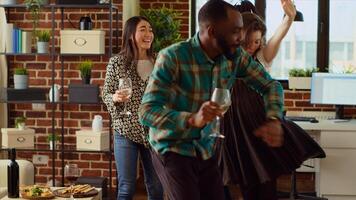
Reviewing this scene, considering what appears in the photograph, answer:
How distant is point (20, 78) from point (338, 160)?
9.14 feet

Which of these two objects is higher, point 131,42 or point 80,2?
point 80,2

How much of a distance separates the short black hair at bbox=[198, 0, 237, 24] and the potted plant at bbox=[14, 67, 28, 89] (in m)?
3.40

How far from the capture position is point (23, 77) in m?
5.51

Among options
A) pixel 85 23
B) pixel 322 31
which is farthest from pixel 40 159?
pixel 322 31

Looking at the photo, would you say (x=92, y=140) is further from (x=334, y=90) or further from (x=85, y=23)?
(x=334, y=90)

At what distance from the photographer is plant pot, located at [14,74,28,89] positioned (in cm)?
550

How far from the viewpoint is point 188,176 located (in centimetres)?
242

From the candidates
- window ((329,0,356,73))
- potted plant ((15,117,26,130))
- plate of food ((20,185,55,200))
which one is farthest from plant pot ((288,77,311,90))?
plate of food ((20,185,55,200))

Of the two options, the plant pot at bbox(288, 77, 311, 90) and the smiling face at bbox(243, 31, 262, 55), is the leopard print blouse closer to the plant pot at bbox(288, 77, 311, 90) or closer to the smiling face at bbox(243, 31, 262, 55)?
the smiling face at bbox(243, 31, 262, 55)

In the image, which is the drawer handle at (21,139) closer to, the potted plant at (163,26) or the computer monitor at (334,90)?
the potted plant at (163,26)

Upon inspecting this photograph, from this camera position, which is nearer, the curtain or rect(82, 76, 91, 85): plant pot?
rect(82, 76, 91, 85): plant pot

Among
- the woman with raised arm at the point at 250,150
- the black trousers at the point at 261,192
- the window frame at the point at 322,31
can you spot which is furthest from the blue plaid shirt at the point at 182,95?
the window frame at the point at 322,31

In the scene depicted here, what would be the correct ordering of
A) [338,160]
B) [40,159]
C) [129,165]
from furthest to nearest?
[40,159] → [338,160] → [129,165]

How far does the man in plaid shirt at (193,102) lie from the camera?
2.33 meters
